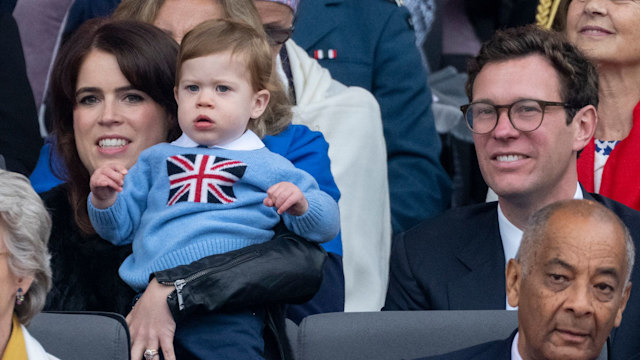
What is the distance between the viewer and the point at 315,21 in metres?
4.50

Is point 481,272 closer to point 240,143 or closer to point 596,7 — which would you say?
point 240,143

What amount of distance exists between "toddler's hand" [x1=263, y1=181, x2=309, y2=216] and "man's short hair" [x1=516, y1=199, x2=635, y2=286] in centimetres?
58

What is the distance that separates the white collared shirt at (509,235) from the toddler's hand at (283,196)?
0.74 m

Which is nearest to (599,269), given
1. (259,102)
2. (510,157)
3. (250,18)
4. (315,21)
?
(510,157)

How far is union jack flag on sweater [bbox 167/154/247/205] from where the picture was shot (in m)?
3.01

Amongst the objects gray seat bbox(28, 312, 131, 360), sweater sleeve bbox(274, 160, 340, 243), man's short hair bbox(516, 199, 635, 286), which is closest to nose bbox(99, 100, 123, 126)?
sweater sleeve bbox(274, 160, 340, 243)

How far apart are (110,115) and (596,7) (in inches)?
65.4

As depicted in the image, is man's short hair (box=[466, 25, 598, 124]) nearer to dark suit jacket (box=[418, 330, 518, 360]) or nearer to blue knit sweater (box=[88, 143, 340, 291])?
blue knit sweater (box=[88, 143, 340, 291])

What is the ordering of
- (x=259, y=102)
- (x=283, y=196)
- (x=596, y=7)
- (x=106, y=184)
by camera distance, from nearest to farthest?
(x=283, y=196), (x=106, y=184), (x=259, y=102), (x=596, y=7)

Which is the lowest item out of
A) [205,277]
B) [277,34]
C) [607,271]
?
[205,277]

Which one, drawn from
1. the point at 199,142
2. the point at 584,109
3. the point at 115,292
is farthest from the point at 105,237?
the point at 584,109

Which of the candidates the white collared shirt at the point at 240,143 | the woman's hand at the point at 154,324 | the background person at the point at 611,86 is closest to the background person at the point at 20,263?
the woman's hand at the point at 154,324

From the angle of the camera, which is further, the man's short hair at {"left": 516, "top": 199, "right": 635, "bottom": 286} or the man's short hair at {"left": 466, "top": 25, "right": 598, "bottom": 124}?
the man's short hair at {"left": 466, "top": 25, "right": 598, "bottom": 124}

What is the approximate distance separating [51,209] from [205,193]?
55cm
